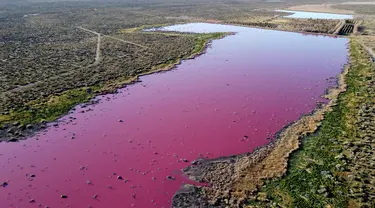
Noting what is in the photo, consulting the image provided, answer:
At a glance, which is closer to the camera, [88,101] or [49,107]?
[49,107]

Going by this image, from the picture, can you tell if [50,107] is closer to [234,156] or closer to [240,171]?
[234,156]

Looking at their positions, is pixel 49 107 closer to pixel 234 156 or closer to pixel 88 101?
pixel 88 101

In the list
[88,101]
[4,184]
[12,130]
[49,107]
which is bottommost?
[4,184]

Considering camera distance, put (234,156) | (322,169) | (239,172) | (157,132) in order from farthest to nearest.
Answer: (157,132) < (234,156) < (322,169) < (239,172)

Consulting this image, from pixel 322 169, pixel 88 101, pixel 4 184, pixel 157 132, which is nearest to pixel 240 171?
pixel 322 169

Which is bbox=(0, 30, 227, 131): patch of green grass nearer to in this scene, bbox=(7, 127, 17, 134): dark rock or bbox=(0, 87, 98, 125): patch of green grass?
bbox=(0, 87, 98, 125): patch of green grass

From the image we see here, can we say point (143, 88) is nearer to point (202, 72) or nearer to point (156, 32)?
point (202, 72)

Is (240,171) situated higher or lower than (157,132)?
lower

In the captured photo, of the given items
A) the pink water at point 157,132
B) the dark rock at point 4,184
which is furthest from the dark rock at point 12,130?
the dark rock at point 4,184

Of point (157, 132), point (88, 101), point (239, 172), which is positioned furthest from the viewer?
point (88, 101)
